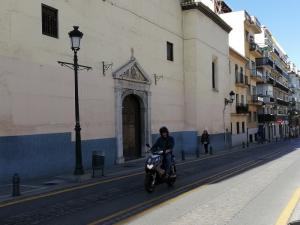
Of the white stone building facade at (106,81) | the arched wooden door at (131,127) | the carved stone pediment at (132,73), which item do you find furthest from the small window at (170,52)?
the arched wooden door at (131,127)

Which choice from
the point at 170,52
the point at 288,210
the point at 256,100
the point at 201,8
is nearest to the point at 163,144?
the point at 288,210

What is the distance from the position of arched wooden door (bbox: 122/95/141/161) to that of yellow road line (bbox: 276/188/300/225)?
1377 centimetres

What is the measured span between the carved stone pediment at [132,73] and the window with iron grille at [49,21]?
4.74 m

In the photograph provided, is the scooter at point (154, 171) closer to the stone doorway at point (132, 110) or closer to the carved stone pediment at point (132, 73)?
the stone doorway at point (132, 110)

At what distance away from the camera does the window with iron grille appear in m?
17.0

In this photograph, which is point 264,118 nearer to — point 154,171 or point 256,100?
point 256,100

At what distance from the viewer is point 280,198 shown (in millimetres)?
9906

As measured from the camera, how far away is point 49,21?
17297 mm

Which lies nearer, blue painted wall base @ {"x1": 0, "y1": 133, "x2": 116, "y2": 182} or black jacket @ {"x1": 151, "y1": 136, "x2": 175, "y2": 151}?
black jacket @ {"x1": 151, "y1": 136, "x2": 175, "y2": 151}

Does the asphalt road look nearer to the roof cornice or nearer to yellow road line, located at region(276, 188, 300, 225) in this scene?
yellow road line, located at region(276, 188, 300, 225)

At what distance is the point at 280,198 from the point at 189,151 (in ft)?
67.5

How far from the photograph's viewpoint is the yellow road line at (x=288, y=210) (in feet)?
24.7

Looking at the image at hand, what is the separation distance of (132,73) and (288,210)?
1586cm

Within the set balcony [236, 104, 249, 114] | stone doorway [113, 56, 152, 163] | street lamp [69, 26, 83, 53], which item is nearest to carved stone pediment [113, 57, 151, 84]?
stone doorway [113, 56, 152, 163]
